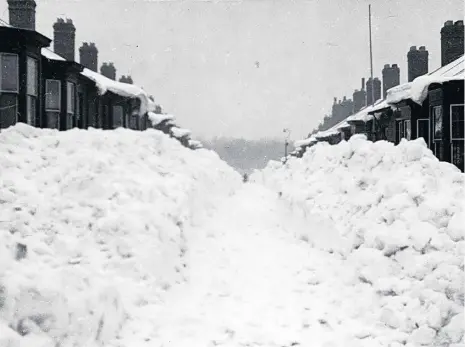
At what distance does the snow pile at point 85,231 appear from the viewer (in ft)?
15.9

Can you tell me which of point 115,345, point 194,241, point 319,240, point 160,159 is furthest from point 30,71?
point 115,345

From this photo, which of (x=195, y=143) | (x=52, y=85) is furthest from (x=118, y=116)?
(x=195, y=143)

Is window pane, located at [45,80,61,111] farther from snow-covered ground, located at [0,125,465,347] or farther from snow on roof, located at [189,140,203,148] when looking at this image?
snow on roof, located at [189,140,203,148]

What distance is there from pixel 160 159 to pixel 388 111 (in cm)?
1548

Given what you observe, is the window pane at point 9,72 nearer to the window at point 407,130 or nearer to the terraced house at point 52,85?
the terraced house at point 52,85

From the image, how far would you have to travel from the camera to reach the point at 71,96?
2064cm

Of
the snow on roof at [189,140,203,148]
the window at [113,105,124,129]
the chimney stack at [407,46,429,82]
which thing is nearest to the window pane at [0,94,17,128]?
the window at [113,105,124,129]

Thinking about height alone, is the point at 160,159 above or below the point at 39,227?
above

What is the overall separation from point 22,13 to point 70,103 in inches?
159

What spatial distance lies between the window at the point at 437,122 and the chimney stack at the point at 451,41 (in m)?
6.29

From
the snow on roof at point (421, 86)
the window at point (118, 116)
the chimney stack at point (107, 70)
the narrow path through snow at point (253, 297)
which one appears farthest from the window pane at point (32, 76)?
the chimney stack at point (107, 70)

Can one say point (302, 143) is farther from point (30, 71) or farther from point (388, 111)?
point (30, 71)

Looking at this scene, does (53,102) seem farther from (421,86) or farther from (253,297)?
(253,297)

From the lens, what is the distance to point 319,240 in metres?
8.74
